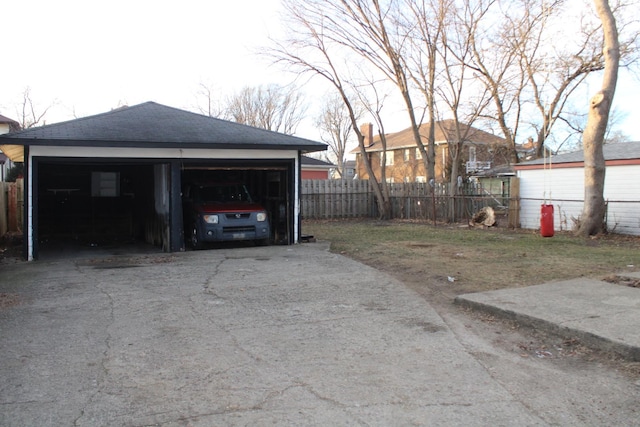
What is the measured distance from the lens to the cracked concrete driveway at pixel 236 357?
13.1 ft

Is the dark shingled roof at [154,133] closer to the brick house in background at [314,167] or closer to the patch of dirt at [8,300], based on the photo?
the patch of dirt at [8,300]

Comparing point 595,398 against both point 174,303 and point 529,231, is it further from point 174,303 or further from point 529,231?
point 529,231

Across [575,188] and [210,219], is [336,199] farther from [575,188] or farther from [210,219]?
[210,219]

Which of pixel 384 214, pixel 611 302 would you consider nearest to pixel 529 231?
pixel 384 214

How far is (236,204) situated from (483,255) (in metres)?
6.39

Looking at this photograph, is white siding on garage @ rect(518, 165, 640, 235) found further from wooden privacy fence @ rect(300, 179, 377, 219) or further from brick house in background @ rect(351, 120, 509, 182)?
brick house in background @ rect(351, 120, 509, 182)

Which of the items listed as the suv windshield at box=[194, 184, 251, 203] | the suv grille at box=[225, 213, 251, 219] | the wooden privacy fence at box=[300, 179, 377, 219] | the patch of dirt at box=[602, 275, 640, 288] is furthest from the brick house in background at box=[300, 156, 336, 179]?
the patch of dirt at box=[602, 275, 640, 288]

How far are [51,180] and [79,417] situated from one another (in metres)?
16.1

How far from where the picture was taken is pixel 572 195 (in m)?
18.9

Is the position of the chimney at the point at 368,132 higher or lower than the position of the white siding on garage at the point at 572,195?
higher

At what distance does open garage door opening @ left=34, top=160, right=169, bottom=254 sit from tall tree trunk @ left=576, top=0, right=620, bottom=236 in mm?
13142

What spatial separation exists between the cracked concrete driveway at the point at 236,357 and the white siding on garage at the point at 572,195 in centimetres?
1147

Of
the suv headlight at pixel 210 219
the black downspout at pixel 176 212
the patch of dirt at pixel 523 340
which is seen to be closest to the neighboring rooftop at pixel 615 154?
the patch of dirt at pixel 523 340

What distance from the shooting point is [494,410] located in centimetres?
404
